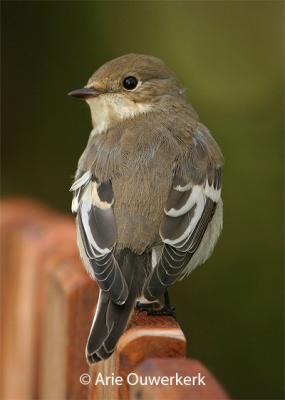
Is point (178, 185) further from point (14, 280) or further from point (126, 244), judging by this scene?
point (14, 280)

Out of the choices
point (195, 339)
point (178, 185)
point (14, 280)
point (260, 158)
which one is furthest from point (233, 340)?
point (178, 185)

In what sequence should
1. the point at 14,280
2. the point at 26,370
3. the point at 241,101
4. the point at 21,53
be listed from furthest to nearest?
the point at 21,53, the point at 241,101, the point at 14,280, the point at 26,370

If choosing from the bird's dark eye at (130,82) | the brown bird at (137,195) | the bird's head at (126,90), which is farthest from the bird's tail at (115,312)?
the bird's dark eye at (130,82)

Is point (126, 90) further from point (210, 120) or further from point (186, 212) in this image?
point (210, 120)

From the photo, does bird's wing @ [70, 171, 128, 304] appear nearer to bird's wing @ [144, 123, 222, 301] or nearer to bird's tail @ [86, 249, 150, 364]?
bird's tail @ [86, 249, 150, 364]

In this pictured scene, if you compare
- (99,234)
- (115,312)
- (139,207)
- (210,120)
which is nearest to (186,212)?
(139,207)
